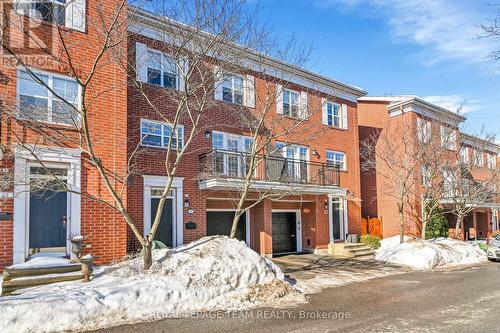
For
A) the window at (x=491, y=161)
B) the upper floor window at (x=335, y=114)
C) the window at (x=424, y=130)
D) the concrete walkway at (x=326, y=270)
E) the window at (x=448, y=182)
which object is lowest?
the concrete walkway at (x=326, y=270)

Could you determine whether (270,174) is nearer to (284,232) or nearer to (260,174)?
(260,174)

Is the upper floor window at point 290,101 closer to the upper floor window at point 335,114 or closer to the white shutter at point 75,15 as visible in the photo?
the upper floor window at point 335,114

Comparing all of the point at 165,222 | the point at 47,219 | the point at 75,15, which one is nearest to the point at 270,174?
the point at 165,222

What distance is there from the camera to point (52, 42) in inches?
449

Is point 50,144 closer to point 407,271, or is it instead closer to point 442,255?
point 407,271

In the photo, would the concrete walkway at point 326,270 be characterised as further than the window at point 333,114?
No

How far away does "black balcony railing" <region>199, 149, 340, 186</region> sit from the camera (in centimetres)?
1556

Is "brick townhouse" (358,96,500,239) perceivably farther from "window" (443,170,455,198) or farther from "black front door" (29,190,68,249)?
"black front door" (29,190,68,249)

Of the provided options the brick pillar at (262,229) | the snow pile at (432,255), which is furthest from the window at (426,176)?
the brick pillar at (262,229)

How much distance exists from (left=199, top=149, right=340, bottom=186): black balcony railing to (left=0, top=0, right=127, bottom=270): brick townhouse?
394 centimetres

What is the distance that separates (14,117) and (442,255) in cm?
1642

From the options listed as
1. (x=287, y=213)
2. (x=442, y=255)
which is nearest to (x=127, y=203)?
(x=287, y=213)

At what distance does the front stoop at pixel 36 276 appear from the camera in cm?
870

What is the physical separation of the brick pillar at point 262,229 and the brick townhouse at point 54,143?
676cm
